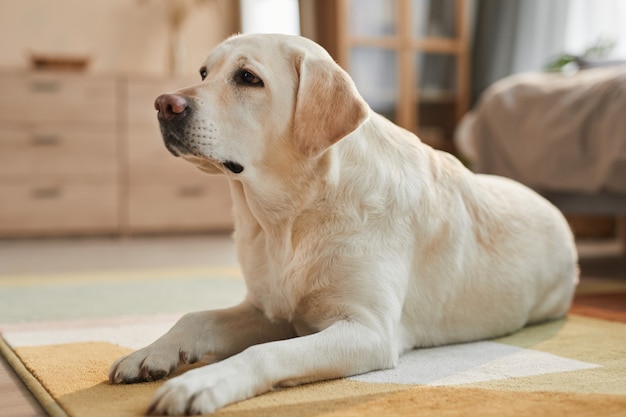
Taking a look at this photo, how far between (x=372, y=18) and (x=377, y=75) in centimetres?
45

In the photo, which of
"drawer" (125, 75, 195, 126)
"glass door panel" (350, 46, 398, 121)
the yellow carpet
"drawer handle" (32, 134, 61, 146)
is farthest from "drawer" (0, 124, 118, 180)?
the yellow carpet

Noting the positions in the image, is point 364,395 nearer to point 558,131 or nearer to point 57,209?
point 558,131

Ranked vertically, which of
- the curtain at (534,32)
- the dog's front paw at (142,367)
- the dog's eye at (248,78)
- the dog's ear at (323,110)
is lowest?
the dog's front paw at (142,367)

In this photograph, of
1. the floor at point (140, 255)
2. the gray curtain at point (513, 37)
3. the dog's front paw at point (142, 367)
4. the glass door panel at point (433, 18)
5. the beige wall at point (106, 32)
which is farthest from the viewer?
the glass door panel at point (433, 18)

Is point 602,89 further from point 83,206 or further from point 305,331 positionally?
point 83,206

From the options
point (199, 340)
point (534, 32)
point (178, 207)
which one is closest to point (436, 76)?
point (534, 32)

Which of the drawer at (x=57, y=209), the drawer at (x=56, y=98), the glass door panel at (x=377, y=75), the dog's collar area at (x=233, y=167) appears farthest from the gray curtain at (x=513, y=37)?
the dog's collar area at (x=233, y=167)

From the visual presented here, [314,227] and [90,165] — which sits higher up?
[314,227]

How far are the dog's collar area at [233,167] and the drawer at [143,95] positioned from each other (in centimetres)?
418

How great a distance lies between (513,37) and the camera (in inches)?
244

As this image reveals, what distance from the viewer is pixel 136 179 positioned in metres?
5.69

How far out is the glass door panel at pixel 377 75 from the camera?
20.1ft

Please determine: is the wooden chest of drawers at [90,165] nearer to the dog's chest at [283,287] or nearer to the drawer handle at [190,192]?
the drawer handle at [190,192]

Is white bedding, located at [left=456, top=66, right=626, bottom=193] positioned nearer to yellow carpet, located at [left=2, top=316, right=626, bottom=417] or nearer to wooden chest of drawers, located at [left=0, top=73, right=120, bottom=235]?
yellow carpet, located at [left=2, top=316, right=626, bottom=417]
